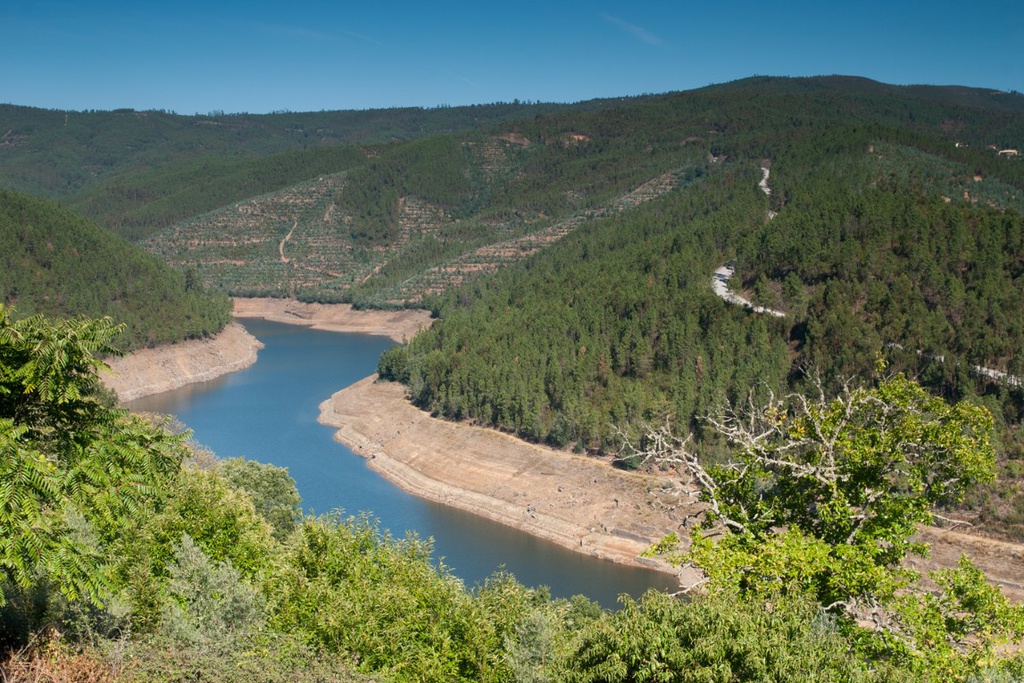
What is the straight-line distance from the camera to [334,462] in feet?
266

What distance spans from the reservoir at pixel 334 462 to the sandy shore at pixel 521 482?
1.58m

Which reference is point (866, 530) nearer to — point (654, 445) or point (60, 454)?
point (654, 445)

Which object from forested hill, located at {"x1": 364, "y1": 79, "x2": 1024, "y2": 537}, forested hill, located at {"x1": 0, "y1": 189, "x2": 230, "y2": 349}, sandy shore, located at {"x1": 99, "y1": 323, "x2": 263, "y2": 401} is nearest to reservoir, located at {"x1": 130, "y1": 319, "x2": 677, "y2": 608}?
sandy shore, located at {"x1": 99, "y1": 323, "x2": 263, "y2": 401}

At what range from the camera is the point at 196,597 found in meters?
24.0

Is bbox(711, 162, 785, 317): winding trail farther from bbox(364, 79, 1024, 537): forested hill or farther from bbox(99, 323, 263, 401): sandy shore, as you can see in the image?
bbox(99, 323, 263, 401): sandy shore

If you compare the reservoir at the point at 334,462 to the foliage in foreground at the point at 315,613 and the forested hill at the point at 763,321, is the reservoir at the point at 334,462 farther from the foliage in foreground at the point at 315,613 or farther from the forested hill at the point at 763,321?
the foliage in foreground at the point at 315,613

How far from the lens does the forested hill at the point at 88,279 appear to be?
→ 117812mm

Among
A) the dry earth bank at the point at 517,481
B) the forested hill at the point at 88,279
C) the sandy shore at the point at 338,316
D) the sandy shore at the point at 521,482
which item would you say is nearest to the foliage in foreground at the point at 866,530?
the dry earth bank at the point at 517,481

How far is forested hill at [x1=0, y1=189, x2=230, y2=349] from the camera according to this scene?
118 m

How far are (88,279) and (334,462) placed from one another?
209ft

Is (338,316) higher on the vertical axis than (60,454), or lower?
lower

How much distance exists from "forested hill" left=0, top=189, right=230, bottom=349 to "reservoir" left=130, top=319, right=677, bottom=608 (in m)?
10.1

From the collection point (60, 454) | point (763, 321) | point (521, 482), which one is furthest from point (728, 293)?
point (60, 454)

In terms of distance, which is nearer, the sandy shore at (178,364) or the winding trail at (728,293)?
the winding trail at (728,293)
